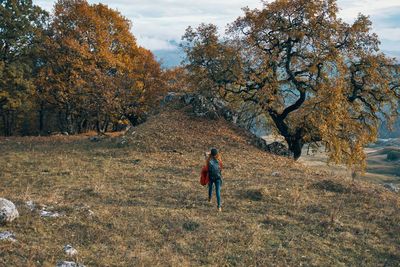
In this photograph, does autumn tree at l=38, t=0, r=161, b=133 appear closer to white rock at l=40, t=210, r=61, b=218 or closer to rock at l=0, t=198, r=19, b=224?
white rock at l=40, t=210, r=61, b=218

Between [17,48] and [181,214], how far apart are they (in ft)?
117

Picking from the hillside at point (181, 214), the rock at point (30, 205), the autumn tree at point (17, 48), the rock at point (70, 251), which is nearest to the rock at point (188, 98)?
the hillside at point (181, 214)

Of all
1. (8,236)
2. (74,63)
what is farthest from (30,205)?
(74,63)

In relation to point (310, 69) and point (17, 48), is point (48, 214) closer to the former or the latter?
point (310, 69)

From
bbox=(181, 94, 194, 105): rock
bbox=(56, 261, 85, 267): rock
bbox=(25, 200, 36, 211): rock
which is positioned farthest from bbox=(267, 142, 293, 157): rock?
bbox=(56, 261, 85, 267): rock

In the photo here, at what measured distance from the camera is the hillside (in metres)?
12.9

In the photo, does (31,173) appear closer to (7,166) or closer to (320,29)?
(7,166)

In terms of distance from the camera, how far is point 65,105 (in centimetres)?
5044

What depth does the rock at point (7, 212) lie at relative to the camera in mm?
13414

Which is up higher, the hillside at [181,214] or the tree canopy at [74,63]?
the tree canopy at [74,63]

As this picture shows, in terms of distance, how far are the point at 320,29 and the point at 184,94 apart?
1444 centimetres

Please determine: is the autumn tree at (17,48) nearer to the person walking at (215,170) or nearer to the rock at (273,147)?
the rock at (273,147)

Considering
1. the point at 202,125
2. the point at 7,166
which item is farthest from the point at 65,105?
the point at 7,166

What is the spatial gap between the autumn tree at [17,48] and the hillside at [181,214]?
15.4 metres
